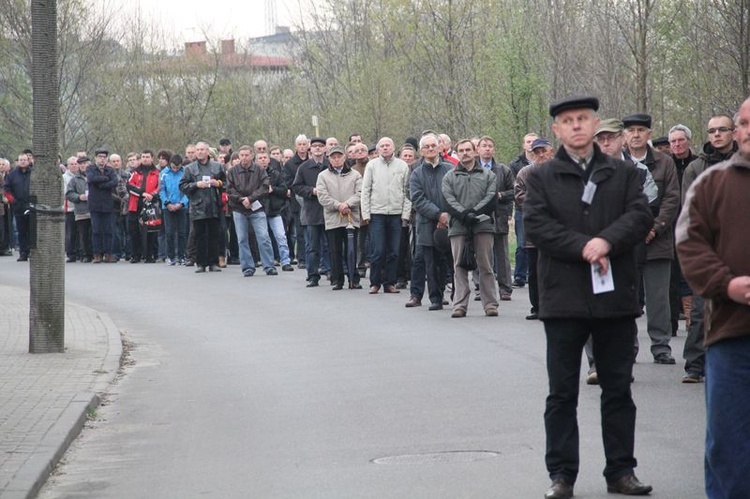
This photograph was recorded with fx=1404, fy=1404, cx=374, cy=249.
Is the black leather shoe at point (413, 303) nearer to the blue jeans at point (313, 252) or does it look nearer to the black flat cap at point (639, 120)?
the blue jeans at point (313, 252)

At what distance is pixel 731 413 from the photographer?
18.3 ft

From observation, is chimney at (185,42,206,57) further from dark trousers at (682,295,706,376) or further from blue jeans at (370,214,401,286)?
dark trousers at (682,295,706,376)

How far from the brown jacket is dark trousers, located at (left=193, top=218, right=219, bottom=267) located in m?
18.7

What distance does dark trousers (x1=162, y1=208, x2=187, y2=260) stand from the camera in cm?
2666

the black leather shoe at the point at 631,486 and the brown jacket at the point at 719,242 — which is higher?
the brown jacket at the point at 719,242

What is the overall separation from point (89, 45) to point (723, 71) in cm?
2922

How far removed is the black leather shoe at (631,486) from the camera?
23.5 ft

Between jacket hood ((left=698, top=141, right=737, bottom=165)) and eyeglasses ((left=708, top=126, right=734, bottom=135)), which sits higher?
eyeglasses ((left=708, top=126, right=734, bottom=135))

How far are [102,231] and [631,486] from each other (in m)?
22.3

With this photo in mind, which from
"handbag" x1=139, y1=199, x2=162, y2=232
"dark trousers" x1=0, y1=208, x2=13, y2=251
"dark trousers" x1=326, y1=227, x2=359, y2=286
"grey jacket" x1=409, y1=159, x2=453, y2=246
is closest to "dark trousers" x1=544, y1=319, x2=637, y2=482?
"grey jacket" x1=409, y1=159, x2=453, y2=246

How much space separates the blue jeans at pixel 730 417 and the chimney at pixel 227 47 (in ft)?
169

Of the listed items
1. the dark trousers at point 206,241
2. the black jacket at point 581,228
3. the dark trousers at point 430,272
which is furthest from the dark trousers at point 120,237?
the black jacket at point 581,228

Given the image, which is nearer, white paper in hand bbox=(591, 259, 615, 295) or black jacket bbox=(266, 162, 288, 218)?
white paper in hand bbox=(591, 259, 615, 295)

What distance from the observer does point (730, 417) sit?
558cm
